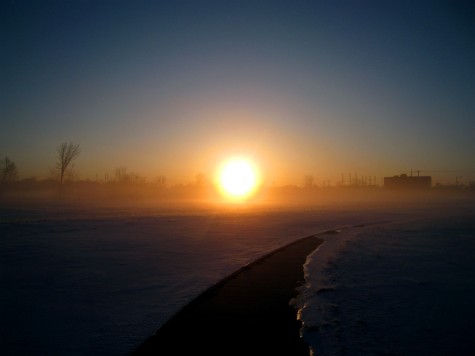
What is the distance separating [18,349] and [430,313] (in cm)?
782

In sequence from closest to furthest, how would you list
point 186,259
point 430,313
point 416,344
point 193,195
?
point 416,344 → point 430,313 → point 186,259 → point 193,195

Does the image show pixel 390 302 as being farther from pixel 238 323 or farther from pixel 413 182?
pixel 413 182

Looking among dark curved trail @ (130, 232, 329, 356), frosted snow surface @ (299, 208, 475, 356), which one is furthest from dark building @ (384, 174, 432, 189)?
dark curved trail @ (130, 232, 329, 356)

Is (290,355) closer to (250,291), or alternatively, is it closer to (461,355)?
(461,355)

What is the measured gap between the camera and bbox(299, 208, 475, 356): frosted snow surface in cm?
600

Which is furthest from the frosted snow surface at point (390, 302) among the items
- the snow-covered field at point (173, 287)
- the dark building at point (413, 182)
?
the dark building at point (413, 182)

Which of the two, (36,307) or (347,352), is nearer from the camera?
(347,352)

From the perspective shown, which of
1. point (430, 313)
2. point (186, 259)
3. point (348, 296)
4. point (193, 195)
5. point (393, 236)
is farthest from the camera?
point (193, 195)

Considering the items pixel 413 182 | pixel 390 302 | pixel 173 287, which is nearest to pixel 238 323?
pixel 173 287

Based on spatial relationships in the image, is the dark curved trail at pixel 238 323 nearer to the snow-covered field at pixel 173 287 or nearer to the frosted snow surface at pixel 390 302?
the snow-covered field at pixel 173 287

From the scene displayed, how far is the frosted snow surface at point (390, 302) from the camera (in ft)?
19.7

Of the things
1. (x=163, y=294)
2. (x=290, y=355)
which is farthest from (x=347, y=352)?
(x=163, y=294)

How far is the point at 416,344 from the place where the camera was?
234 inches

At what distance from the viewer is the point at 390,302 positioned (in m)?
8.30
